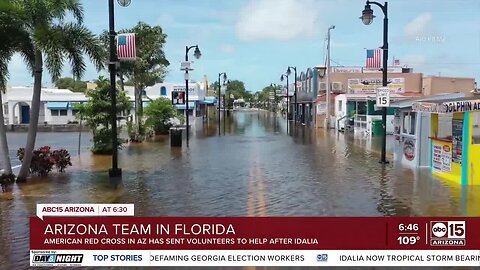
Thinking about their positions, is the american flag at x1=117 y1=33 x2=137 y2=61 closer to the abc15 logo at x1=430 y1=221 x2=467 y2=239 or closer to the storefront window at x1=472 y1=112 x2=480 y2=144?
the storefront window at x1=472 y1=112 x2=480 y2=144

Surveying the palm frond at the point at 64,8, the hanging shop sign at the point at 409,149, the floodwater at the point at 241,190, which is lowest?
the floodwater at the point at 241,190

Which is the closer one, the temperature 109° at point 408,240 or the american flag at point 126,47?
the temperature 109° at point 408,240

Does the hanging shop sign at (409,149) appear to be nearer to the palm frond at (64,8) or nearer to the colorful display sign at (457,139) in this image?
the colorful display sign at (457,139)

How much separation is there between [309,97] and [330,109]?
367 inches

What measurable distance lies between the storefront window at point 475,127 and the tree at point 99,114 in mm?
13675

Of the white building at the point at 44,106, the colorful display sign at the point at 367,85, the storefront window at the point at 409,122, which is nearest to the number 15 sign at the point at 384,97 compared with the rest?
the storefront window at the point at 409,122

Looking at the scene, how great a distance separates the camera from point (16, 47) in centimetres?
1302

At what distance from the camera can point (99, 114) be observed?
66.7 feet

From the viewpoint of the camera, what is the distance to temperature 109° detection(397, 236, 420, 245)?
18.5 ft

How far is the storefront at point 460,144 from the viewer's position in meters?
12.5

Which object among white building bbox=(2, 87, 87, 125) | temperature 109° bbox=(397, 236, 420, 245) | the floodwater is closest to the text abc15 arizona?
temperature 109° bbox=(397, 236, 420, 245)

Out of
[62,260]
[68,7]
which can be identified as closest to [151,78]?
[68,7]

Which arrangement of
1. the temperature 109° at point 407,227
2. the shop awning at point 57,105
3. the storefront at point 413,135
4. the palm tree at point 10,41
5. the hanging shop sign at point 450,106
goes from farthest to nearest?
the shop awning at point 57,105 → the storefront at point 413,135 → the palm tree at point 10,41 → the hanging shop sign at point 450,106 → the temperature 109° at point 407,227

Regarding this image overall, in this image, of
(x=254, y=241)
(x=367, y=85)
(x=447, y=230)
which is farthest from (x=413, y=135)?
(x=367, y=85)
